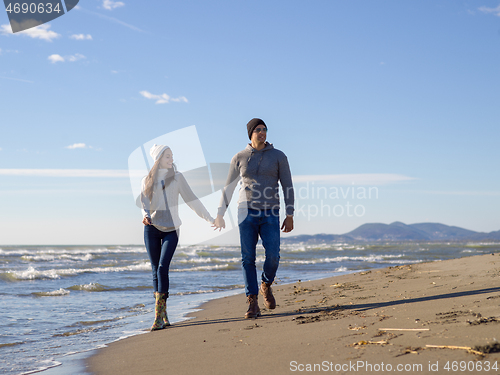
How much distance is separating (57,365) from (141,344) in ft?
2.30

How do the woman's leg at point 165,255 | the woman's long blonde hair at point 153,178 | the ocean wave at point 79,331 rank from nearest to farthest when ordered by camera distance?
the woman's leg at point 165,255 < the woman's long blonde hair at point 153,178 < the ocean wave at point 79,331

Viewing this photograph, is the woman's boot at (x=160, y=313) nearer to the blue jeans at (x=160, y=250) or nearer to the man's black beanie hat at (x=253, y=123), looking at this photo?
the blue jeans at (x=160, y=250)

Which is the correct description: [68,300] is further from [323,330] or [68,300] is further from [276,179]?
[323,330]

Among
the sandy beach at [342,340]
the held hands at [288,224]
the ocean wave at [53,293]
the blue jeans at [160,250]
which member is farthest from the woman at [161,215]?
the ocean wave at [53,293]

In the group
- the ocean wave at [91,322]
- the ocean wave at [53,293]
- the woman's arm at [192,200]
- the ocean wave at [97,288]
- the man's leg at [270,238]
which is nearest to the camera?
the man's leg at [270,238]

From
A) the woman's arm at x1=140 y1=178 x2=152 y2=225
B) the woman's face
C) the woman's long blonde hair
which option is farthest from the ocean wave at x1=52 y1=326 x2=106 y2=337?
the woman's face

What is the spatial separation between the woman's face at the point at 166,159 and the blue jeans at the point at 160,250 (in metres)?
0.68

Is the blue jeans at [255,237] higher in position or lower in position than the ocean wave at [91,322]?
higher

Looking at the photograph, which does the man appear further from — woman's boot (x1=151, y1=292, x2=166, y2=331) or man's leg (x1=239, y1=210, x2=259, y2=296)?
woman's boot (x1=151, y1=292, x2=166, y2=331)

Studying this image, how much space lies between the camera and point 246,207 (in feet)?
13.9

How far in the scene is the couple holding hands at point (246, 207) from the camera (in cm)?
423

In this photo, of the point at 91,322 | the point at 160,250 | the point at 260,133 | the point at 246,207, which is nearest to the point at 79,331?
the point at 91,322

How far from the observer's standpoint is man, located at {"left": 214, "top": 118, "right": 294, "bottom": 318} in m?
4.21

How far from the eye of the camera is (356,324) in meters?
3.13
